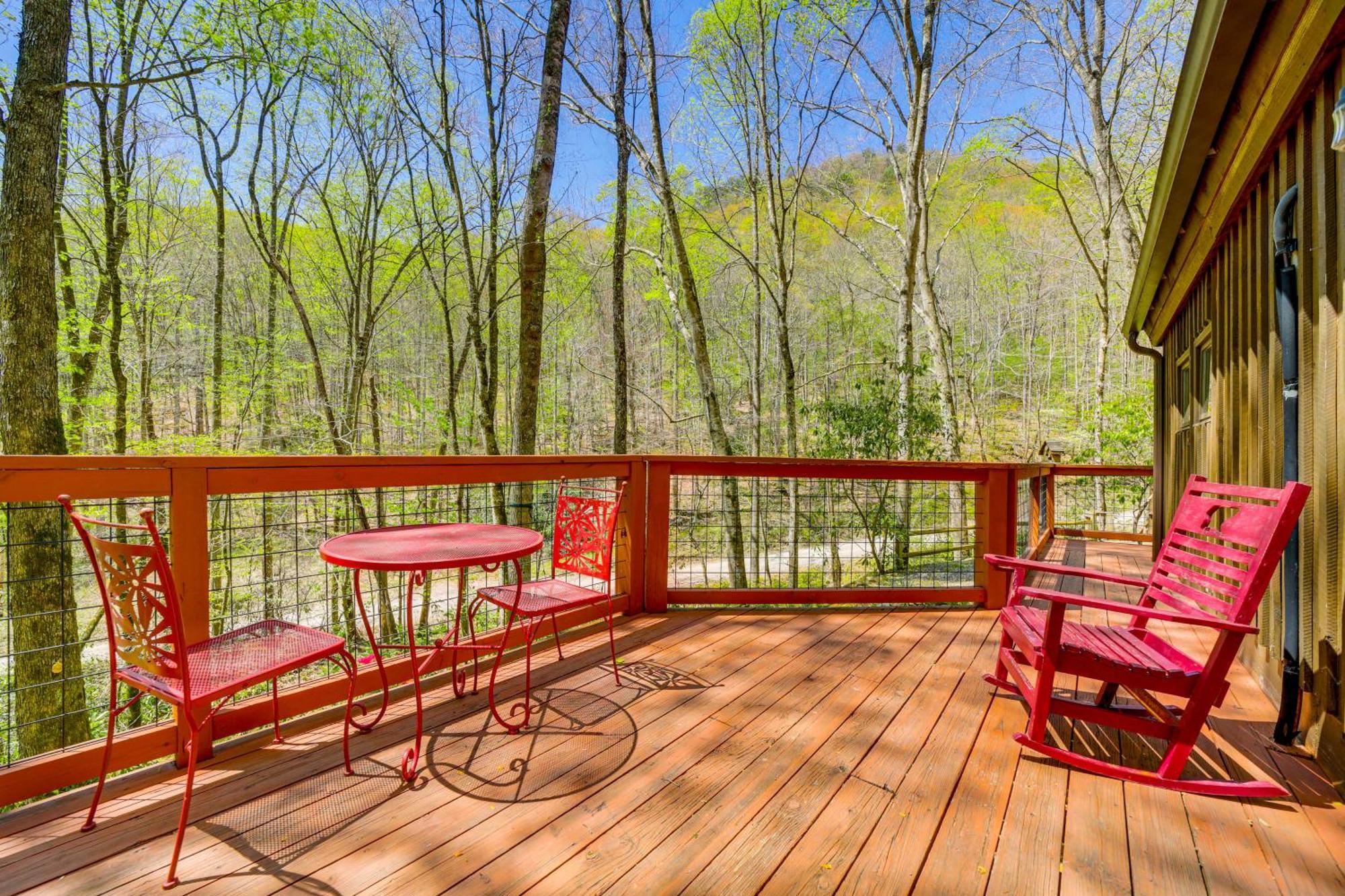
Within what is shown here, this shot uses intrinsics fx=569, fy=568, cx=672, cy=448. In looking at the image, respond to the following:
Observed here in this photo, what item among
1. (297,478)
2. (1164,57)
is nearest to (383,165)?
(297,478)

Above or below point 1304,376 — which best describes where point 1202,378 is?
above

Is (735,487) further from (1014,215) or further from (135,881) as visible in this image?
(1014,215)

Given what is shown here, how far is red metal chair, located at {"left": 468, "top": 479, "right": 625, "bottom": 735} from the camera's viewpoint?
Answer: 7.26 ft

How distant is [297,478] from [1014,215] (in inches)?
654

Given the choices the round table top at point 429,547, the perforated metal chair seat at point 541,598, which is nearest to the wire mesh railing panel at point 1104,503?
the perforated metal chair seat at point 541,598

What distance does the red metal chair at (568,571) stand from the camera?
2213 millimetres

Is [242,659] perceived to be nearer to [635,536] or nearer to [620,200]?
[635,536]

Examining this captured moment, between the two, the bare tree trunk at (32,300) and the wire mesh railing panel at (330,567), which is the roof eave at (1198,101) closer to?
the wire mesh railing panel at (330,567)

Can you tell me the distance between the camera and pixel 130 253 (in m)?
7.34

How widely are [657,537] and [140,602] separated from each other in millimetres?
2427

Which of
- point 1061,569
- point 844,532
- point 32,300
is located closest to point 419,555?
point 1061,569

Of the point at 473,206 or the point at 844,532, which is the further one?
the point at 473,206

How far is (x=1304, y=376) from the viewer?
1961mm

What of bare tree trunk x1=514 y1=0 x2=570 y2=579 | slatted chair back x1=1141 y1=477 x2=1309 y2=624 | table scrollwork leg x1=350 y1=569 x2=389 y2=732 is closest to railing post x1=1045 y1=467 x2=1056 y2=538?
slatted chair back x1=1141 y1=477 x2=1309 y2=624
